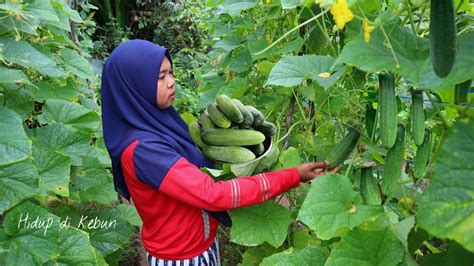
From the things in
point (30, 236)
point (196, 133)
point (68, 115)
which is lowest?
point (30, 236)

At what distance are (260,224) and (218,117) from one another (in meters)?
0.41

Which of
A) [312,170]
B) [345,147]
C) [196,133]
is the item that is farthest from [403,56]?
[196,133]

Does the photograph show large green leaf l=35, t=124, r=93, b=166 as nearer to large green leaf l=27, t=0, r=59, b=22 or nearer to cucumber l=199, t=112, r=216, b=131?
large green leaf l=27, t=0, r=59, b=22

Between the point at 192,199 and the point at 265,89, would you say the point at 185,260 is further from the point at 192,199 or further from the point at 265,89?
the point at 265,89

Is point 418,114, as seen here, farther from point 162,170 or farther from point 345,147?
point 162,170

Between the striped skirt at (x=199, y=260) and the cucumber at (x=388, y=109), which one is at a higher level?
the cucumber at (x=388, y=109)

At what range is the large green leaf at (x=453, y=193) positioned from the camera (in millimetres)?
637

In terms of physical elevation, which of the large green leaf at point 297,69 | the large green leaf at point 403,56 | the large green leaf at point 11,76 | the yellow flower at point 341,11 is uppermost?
the yellow flower at point 341,11

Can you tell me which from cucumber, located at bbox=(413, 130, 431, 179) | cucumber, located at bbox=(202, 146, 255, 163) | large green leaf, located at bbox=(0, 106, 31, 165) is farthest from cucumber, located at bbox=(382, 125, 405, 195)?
large green leaf, located at bbox=(0, 106, 31, 165)

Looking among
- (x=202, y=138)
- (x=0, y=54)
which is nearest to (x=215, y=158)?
(x=202, y=138)

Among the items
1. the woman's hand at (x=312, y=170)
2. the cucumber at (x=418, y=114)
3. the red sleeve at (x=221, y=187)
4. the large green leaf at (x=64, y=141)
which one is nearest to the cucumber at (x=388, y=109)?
the cucumber at (x=418, y=114)

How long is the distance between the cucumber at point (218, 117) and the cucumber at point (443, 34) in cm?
97

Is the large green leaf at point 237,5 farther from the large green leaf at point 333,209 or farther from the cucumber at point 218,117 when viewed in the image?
the large green leaf at point 333,209

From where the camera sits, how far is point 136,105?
1721 mm
